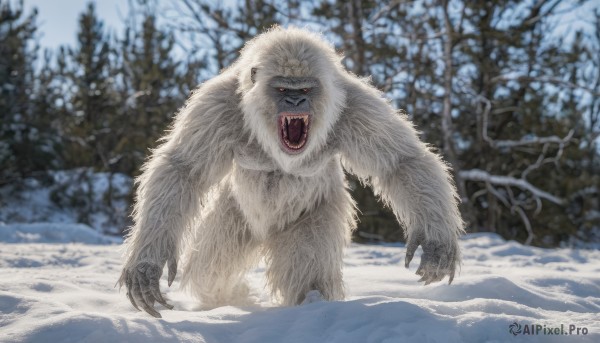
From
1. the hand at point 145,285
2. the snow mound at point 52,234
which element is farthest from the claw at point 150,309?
the snow mound at point 52,234

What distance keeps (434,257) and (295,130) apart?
0.91 meters

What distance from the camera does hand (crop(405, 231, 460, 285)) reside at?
2.63m

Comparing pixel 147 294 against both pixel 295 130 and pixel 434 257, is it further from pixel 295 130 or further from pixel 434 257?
pixel 434 257

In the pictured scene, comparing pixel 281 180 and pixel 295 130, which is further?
pixel 281 180

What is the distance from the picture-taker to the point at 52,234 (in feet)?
22.9

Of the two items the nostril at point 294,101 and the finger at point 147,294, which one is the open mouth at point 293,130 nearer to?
the nostril at point 294,101

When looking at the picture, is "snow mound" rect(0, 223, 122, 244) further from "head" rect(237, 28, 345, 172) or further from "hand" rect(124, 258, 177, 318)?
"head" rect(237, 28, 345, 172)

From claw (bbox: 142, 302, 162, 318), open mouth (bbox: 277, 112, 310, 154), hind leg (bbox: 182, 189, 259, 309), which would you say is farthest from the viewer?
hind leg (bbox: 182, 189, 259, 309)

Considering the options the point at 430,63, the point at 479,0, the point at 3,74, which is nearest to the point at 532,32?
the point at 479,0

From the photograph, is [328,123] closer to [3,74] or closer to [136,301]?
[136,301]

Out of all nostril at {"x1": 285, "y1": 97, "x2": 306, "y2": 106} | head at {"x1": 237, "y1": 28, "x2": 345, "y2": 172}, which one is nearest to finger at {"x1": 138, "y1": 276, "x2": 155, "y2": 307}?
head at {"x1": 237, "y1": 28, "x2": 345, "y2": 172}

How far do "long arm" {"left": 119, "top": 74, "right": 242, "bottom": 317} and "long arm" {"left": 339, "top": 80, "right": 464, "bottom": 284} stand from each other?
0.63 m

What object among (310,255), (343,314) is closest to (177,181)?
(310,255)

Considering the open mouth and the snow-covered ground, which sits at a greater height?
the open mouth
